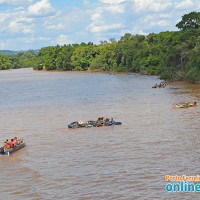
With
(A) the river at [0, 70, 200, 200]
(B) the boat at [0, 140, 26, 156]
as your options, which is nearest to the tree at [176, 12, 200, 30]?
(A) the river at [0, 70, 200, 200]

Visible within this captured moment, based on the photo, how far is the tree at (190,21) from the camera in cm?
9144

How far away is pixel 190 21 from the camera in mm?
92938

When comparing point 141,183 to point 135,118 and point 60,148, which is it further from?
point 135,118

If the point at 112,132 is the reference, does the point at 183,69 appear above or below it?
above

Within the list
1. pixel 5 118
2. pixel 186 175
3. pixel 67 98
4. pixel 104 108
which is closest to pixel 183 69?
pixel 67 98

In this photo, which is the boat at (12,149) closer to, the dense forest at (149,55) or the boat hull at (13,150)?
the boat hull at (13,150)

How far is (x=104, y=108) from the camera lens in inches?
1966

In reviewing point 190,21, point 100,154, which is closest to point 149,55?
point 190,21

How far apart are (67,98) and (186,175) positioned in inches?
1677

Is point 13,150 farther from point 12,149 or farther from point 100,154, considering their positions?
point 100,154

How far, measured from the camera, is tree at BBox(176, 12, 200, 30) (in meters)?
91.4

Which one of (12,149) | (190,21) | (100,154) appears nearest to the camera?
(100,154)

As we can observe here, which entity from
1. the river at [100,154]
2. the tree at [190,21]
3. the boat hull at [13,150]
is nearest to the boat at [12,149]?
the boat hull at [13,150]

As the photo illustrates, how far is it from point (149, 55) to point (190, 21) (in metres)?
21.9
